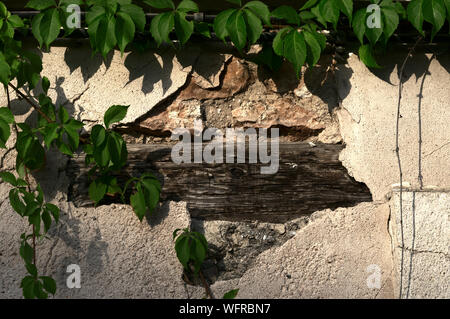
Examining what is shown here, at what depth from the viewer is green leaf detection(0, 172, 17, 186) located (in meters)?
2.04

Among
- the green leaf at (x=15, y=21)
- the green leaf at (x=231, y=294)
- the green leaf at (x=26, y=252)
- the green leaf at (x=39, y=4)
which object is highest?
the green leaf at (x=39, y=4)

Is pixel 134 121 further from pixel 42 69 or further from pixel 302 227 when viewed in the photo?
pixel 302 227

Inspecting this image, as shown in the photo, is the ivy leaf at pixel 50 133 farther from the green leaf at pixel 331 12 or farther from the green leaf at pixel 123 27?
the green leaf at pixel 331 12

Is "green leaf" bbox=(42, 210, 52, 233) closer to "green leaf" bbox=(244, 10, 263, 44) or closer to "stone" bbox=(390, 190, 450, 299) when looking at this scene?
"green leaf" bbox=(244, 10, 263, 44)

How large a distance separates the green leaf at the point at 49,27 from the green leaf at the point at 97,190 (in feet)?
1.69

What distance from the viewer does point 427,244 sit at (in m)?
2.11

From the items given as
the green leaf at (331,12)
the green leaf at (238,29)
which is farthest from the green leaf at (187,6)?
the green leaf at (331,12)

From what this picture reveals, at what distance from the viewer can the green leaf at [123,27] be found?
2.08 m

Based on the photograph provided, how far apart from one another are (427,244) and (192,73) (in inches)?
41.7

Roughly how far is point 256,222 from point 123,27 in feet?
2.77

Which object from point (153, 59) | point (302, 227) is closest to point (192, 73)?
point (153, 59)

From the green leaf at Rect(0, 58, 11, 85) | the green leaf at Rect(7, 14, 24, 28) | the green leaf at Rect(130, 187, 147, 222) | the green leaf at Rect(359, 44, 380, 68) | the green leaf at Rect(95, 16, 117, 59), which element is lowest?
the green leaf at Rect(130, 187, 147, 222)

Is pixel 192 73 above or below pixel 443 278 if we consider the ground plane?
above

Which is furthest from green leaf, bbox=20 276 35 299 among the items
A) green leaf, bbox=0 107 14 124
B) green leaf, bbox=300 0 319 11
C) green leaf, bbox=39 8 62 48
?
green leaf, bbox=300 0 319 11
